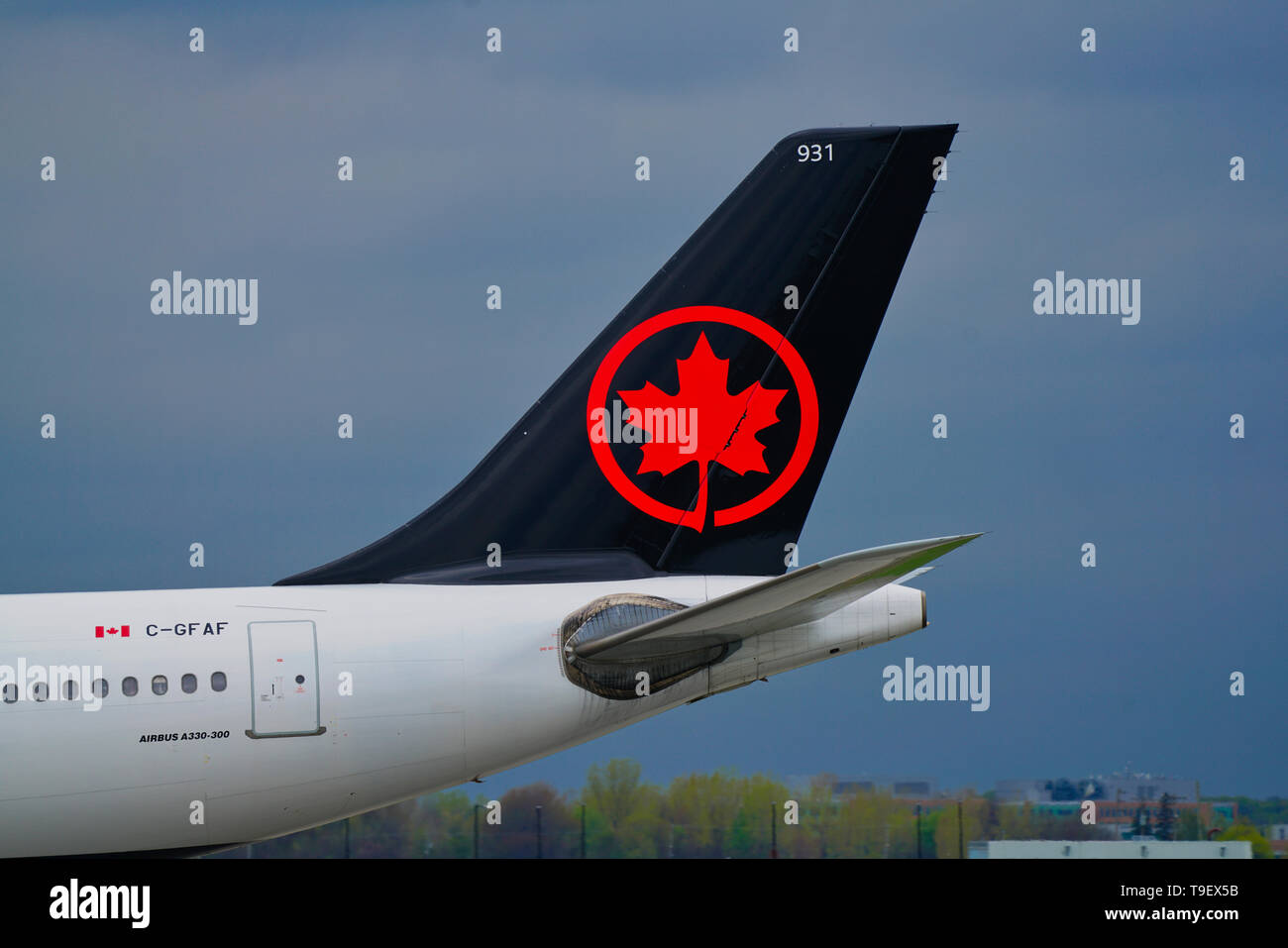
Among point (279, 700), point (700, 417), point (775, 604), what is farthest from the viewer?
point (700, 417)

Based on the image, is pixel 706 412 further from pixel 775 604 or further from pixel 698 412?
pixel 775 604

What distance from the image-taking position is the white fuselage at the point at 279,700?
12.4 metres

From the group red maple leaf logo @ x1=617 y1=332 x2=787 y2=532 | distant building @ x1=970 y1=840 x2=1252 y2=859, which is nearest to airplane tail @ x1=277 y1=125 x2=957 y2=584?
red maple leaf logo @ x1=617 y1=332 x2=787 y2=532

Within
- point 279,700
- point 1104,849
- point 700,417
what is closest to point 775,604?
point 700,417

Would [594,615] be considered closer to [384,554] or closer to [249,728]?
[384,554]

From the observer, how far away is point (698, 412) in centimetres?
1437

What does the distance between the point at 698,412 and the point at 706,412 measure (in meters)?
0.08

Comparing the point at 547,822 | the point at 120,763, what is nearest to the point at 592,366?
the point at 120,763

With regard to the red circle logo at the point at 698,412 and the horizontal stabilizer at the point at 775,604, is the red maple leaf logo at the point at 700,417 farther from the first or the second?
the horizontal stabilizer at the point at 775,604

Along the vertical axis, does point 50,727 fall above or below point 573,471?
below

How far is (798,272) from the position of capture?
47.8 ft

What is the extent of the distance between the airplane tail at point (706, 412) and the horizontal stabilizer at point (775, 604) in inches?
→ 49.7

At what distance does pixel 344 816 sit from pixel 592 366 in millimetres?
5243

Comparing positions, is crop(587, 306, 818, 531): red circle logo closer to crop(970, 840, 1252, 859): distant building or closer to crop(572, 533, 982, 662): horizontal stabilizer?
crop(572, 533, 982, 662): horizontal stabilizer
